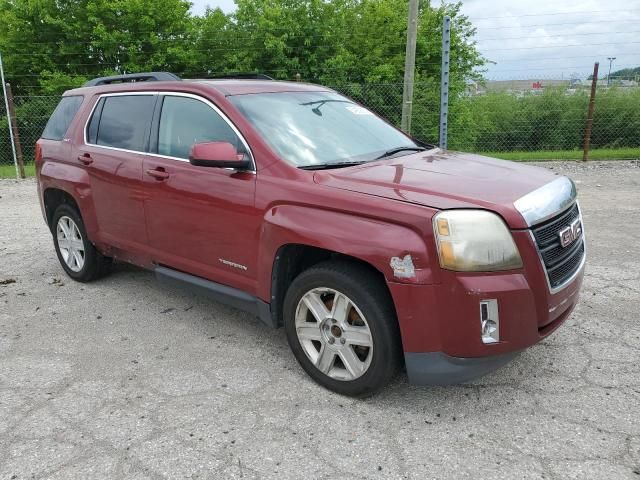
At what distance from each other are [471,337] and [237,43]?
1837 cm

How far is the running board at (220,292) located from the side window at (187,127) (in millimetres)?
841

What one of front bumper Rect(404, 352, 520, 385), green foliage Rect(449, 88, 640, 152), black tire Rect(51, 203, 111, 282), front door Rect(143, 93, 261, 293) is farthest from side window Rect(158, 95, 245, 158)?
green foliage Rect(449, 88, 640, 152)

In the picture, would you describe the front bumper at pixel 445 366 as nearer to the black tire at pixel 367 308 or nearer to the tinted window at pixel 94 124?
the black tire at pixel 367 308

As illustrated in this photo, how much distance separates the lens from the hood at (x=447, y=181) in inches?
104

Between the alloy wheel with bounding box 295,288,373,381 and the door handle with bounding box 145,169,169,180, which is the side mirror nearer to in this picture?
the door handle with bounding box 145,169,169,180

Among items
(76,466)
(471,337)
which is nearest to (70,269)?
(76,466)

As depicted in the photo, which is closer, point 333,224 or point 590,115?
point 333,224

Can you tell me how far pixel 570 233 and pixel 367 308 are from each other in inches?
47.4


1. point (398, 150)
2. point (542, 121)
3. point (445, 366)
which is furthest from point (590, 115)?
point (445, 366)

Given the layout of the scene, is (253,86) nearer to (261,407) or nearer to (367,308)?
(367,308)

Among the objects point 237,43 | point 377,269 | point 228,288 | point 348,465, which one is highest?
point 237,43

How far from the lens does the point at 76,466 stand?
2.55 metres

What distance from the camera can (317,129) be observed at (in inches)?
143

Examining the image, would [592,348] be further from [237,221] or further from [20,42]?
[20,42]
